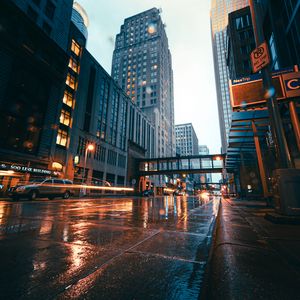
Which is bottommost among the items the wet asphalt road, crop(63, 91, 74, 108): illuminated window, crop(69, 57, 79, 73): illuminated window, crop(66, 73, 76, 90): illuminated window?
the wet asphalt road

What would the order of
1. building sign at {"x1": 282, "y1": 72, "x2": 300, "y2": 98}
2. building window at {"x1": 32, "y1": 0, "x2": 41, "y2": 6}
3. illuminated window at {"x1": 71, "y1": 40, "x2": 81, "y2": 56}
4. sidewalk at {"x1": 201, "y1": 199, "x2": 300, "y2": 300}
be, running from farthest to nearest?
illuminated window at {"x1": 71, "y1": 40, "x2": 81, "y2": 56} < building window at {"x1": 32, "y1": 0, "x2": 41, "y2": 6} < building sign at {"x1": 282, "y1": 72, "x2": 300, "y2": 98} < sidewalk at {"x1": 201, "y1": 199, "x2": 300, "y2": 300}

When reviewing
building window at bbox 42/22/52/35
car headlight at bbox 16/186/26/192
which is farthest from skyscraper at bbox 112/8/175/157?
car headlight at bbox 16/186/26/192

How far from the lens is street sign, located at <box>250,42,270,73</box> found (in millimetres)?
5463

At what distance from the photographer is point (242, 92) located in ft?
32.7

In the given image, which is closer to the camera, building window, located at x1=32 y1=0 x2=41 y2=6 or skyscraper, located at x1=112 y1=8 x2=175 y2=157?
building window, located at x1=32 y1=0 x2=41 y2=6

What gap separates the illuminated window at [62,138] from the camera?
1067 inches

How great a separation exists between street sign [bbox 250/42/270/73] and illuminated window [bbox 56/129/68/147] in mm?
27322

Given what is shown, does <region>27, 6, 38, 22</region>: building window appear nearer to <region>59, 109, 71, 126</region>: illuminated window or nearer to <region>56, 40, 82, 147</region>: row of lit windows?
<region>56, 40, 82, 147</region>: row of lit windows

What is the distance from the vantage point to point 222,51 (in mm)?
119062

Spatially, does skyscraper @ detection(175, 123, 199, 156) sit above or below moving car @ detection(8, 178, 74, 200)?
above

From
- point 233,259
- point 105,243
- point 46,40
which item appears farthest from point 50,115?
point 233,259

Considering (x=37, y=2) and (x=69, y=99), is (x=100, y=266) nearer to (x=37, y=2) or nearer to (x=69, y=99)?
(x=69, y=99)

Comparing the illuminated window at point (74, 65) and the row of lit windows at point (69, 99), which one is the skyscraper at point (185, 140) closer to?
the illuminated window at point (74, 65)

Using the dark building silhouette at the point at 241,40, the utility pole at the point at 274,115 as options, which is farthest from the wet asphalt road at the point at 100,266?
the dark building silhouette at the point at 241,40
